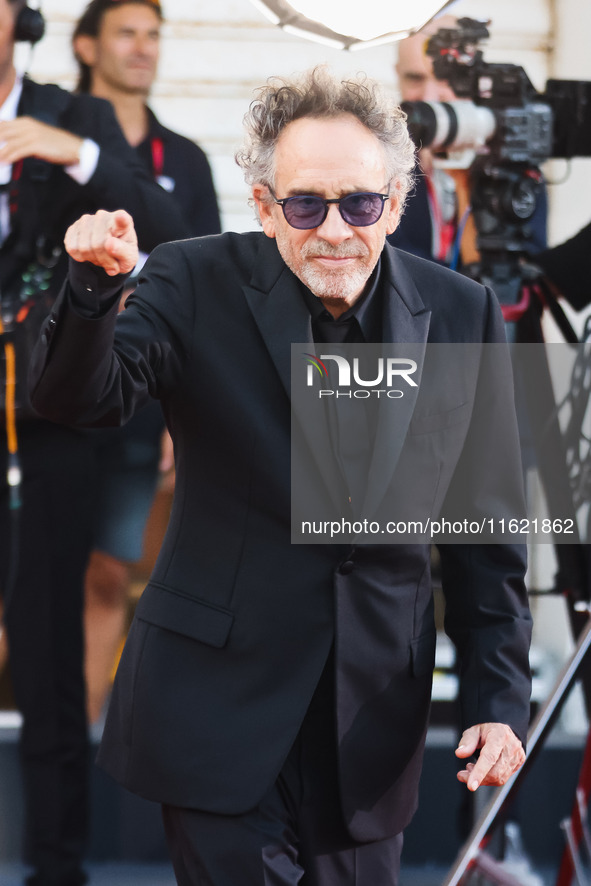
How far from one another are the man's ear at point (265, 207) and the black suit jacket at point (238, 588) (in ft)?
0.18

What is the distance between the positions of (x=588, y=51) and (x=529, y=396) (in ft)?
2.98

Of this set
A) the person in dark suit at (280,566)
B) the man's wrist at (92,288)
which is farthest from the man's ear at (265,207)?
the man's wrist at (92,288)

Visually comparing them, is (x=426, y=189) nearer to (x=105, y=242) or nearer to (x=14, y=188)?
(x=14, y=188)

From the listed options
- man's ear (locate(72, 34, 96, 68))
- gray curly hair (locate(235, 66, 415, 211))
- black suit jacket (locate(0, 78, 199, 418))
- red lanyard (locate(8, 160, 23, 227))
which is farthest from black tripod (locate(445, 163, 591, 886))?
gray curly hair (locate(235, 66, 415, 211))

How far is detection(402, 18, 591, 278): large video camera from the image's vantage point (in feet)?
9.82

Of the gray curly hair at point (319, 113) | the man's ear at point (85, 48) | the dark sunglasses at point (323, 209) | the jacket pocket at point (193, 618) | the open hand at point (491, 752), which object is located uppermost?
the man's ear at point (85, 48)

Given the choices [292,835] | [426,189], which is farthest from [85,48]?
[292,835]

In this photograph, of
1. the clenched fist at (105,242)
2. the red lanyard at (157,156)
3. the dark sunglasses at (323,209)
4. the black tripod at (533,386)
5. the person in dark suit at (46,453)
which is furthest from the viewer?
the black tripod at (533,386)

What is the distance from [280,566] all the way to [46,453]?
135cm

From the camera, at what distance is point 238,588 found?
1.66 m

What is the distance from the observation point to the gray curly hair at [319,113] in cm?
161

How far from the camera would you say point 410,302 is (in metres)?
1.75

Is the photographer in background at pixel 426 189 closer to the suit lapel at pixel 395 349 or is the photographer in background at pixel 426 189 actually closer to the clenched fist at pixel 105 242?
the suit lapel at pixel 395 349

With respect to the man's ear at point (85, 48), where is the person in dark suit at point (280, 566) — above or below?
below
